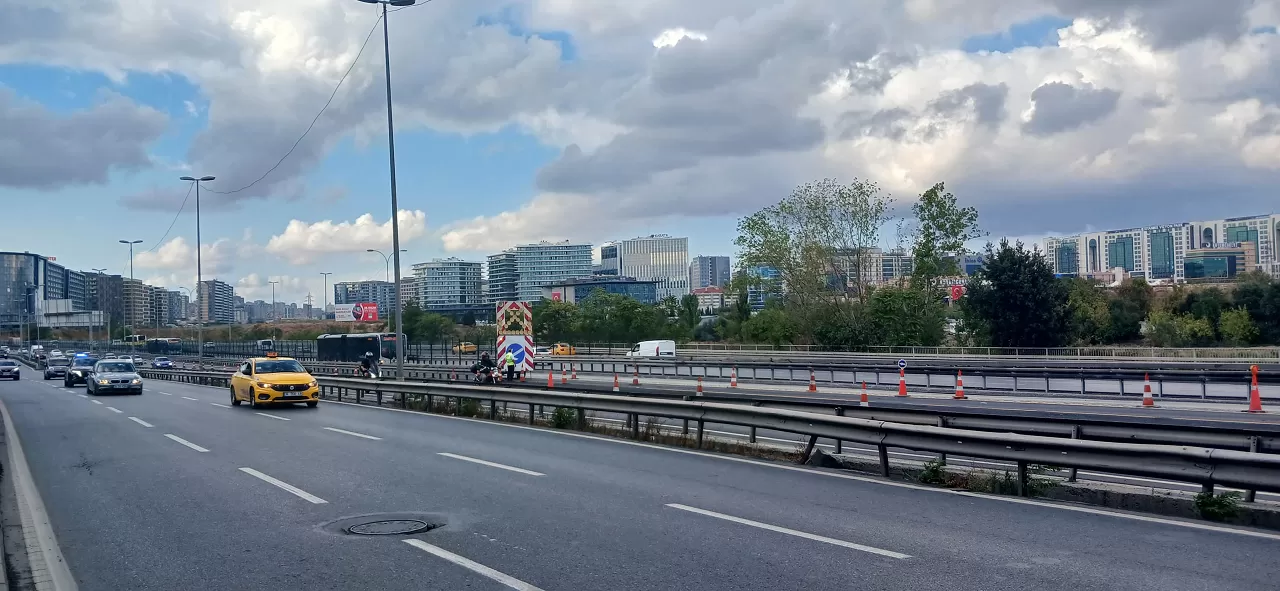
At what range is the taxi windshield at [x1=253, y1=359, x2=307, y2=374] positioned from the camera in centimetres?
2853

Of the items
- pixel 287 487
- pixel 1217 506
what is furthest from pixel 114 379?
pixel 1217 506

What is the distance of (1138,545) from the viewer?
8.38m

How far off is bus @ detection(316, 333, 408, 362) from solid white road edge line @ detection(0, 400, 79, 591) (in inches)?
2002

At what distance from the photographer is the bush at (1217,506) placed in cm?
946

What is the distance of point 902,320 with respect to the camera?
63.1 meters

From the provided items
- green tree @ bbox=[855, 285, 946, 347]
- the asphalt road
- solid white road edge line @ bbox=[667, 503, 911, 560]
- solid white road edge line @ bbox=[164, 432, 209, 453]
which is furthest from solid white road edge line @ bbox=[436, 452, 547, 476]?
green tree @ bbox=[855, 285, 946, 347]

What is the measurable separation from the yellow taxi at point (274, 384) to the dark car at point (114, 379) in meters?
10.9

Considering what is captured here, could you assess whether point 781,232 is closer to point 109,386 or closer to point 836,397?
point 836,397

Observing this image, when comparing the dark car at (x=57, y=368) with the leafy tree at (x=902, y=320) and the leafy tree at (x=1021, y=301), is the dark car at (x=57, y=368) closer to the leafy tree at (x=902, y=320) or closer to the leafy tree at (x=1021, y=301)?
the leafy tree at (x=902, y=320)

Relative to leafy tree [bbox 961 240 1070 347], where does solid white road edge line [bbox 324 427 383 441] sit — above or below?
below

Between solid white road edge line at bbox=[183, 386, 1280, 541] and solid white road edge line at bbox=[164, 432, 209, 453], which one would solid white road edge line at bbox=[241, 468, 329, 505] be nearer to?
solid white road edge line at bbox=[164, 432, 209, 453]

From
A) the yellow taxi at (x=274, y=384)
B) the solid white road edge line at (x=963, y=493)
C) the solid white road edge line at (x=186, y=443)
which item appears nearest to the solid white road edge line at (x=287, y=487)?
the solid white road edge line at (x=186, y=443)

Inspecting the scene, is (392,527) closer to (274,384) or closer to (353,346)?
(274,384)

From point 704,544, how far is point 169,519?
19.4 ft
